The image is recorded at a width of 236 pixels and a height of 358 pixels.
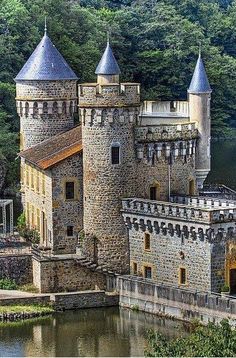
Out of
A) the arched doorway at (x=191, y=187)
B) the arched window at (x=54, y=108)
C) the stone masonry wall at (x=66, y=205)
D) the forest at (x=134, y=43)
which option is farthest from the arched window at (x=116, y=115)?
the forest at (x=134, y=43)

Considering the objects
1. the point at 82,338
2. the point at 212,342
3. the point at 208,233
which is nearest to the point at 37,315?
the point at 82,338

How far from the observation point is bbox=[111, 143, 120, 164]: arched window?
241 ft

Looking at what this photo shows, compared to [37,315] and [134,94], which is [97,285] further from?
[134,94]

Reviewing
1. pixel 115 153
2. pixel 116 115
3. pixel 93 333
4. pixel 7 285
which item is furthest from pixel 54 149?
pixel 93 333

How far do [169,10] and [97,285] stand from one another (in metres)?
102

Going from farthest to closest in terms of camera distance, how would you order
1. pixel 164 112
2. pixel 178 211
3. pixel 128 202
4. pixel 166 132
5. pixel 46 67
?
pixel 164 112, pixel 46 67, pixel 166 132, pixel 128 202, pixel 178 211

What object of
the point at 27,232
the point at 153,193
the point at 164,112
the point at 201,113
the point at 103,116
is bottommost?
the point at 27,232

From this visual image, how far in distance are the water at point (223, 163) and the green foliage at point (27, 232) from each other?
27670 mm

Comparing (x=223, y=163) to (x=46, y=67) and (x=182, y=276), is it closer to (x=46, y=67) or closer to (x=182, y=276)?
(x=46, y=67)

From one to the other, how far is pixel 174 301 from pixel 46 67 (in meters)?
16.4

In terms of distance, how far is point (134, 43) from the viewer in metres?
Result: 154

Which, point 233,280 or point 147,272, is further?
point 147,272

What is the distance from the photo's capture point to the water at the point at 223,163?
112125mm

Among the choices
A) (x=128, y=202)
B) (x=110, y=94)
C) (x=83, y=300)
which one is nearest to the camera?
(x=83, y=300)
